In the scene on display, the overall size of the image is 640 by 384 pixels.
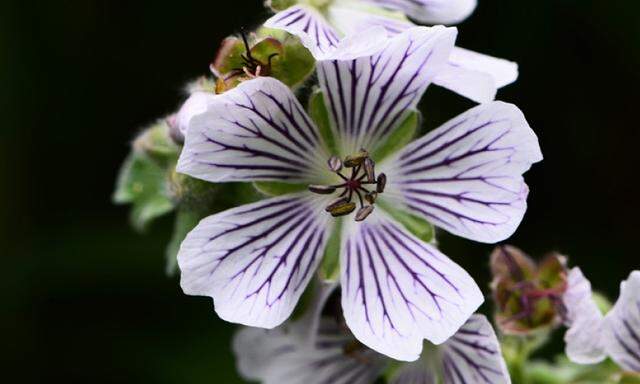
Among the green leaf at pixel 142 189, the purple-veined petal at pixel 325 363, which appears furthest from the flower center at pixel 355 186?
the green leaf at pixel 142 189

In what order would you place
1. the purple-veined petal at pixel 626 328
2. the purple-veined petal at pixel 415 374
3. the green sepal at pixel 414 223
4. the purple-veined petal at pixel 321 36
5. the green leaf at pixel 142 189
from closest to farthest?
1. the purple-veined petal at pixel 321 36
2. the purple-veined petal at pixel 626 328
3. the green sepal at pixel 414 223
4. the purple-veined petal at pixel 415 374
5. the green leaf at pixel 142 189

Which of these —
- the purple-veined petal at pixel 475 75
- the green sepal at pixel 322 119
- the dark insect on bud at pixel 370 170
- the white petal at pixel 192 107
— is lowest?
the dark insect on bud at pixel 370 170

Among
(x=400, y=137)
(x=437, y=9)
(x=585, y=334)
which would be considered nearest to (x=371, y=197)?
(x=400, y=137)

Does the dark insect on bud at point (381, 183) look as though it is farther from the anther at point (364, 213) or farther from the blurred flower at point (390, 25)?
the blurred flower at point (390, 25)

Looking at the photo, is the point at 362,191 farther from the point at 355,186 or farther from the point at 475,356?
the point at 475,356

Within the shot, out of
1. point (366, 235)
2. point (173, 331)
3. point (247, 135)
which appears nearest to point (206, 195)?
point (247, 135)

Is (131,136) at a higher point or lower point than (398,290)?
lower
